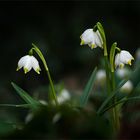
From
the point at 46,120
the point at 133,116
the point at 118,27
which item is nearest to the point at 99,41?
the point at 133,116

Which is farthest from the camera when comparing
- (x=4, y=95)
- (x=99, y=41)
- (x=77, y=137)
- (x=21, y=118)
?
(x=4, y=95)

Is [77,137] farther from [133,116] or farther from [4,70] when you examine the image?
[4,70]

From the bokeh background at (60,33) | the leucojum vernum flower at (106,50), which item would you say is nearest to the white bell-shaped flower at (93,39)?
the leucojum vernum flower at (106,50)

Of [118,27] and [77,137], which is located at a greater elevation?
[118,27]

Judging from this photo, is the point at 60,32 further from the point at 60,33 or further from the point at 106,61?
the point at 106,61

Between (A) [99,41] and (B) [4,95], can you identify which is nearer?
(A) [99,41]

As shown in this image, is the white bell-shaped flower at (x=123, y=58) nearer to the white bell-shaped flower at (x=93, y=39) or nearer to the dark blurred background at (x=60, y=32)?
the white bell-shaped flower at (x=93, y=39)

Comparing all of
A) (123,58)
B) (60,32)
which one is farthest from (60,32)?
(123,58)

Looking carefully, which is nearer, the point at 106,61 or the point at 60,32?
the point at 106,61
